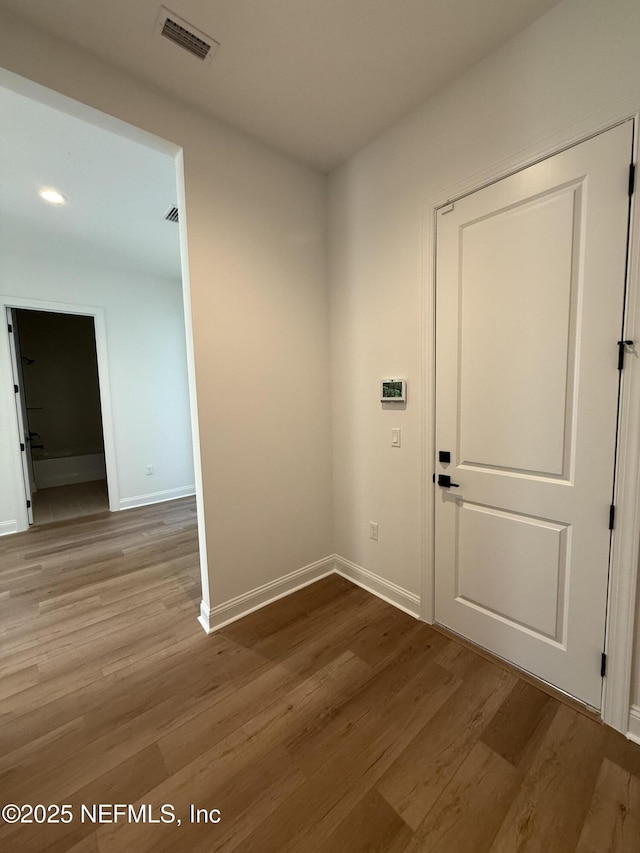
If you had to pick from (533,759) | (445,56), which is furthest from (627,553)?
(445,56)

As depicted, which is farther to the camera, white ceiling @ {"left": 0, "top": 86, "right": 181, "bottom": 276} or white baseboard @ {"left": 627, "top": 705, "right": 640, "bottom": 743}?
white ceiling @ {"left": 0, "top": 86, "right": 181, "bottom": 276}

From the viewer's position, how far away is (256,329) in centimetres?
217

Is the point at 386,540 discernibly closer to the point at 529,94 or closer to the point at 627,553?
the point at 627,553

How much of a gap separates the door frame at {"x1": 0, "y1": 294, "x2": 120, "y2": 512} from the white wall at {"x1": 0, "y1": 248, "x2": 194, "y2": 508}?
40 millimetres

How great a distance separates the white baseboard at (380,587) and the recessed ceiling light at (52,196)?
3609 mm

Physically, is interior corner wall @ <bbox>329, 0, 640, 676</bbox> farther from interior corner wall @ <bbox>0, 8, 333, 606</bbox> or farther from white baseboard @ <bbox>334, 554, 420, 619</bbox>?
interior corner wall @ <bbox>0, 8, 333, 606</bbox>

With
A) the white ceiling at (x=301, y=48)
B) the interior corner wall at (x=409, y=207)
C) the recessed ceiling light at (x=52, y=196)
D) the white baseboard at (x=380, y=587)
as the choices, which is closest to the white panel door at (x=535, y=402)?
the interior corner wall at (x=409, y=207)

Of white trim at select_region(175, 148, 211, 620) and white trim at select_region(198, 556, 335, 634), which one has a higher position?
white trim at select_region(175, 148, 211, 620)

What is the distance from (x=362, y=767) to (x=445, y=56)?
10.2ft

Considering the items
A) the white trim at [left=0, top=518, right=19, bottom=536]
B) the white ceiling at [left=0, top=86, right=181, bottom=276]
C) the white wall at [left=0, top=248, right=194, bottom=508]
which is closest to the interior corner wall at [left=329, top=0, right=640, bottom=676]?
the white ceiling at [left=0, top=86, right=181, bottom=276]

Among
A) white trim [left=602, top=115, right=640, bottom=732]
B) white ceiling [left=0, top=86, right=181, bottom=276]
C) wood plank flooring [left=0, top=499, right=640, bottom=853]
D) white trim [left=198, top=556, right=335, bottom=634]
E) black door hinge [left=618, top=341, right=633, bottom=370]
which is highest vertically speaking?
white ceiling [left=0, top=86, right=181, bottom=276]

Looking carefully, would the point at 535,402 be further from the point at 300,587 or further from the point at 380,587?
the point at 300,587

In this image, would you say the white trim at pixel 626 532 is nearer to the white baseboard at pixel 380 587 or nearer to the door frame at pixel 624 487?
the door frame at pixel 624 487

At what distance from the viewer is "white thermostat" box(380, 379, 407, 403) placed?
6.81 ft
